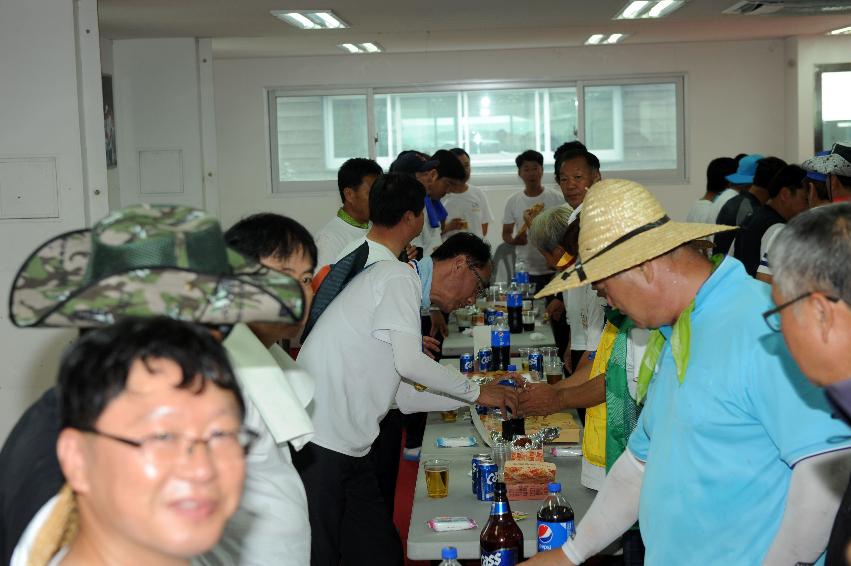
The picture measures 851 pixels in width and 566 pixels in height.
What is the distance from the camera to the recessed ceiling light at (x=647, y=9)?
7.82m

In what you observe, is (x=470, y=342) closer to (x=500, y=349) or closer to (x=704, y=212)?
(x=500, y=349)

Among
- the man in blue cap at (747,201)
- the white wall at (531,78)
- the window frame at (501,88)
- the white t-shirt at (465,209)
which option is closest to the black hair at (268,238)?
the man in blue cap at (747,201)

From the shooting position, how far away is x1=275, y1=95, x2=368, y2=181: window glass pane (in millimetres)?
11969

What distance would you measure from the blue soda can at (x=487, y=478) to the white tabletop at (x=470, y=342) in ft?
8.96

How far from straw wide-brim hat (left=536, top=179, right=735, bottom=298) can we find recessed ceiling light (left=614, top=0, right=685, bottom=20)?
5903mm

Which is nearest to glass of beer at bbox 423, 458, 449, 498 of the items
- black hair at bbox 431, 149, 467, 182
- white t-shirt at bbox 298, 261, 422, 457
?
white t-shirt at bbox 298, 261, 422, 457

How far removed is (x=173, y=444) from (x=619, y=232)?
1306 millimetres

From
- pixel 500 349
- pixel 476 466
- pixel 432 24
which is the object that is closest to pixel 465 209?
pixel 432 24

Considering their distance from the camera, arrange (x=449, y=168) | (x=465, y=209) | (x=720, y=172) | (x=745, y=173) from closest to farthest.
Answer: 1. (x=745, y=173)
2. (x=720, y=172)
3. (x=449, y=168)
4. (x=465, y=209)

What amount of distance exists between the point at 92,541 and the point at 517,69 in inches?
435

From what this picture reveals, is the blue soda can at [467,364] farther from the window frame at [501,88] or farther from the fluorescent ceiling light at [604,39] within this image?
the window frame at [501,88]

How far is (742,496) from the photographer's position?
2.00 m

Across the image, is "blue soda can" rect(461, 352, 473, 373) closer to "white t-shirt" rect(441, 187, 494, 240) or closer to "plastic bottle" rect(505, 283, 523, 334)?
"plastic bottle" rect(505, 283, 523, 334)

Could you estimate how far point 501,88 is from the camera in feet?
39.1
